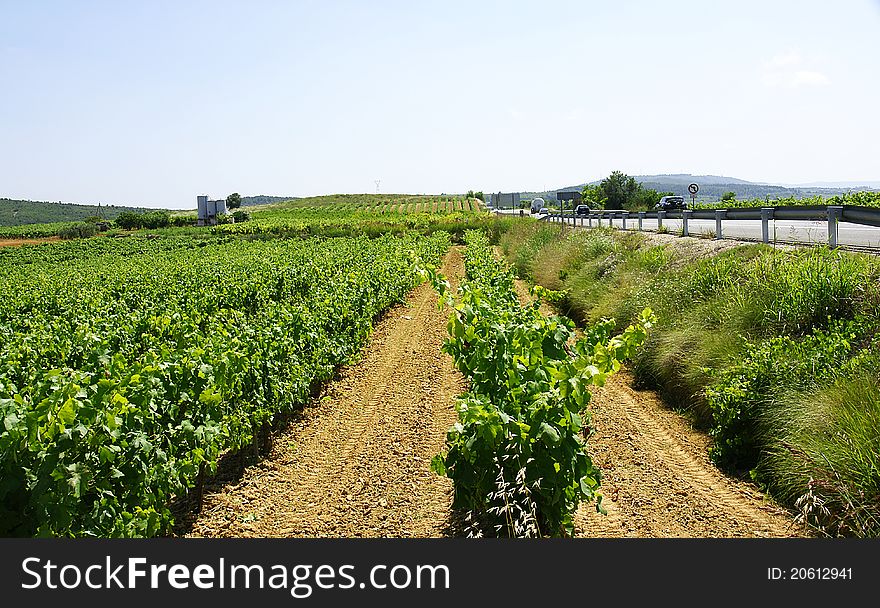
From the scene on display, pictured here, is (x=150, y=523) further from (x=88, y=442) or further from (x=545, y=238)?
(x=545, y=238)

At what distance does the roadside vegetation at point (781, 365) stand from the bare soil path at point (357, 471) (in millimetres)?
2873

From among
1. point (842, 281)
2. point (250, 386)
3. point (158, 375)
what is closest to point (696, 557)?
point (158, 375)

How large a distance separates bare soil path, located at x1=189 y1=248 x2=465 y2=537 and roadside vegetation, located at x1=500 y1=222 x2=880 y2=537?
113 inches

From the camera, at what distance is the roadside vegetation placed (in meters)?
5.46

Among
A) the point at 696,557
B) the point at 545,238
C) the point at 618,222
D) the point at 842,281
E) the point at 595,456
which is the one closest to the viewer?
the point at 696,557

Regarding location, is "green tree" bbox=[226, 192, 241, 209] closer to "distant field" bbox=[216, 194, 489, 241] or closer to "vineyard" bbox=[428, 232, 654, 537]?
"distant field" bbox=[216, 194, 489, 241]

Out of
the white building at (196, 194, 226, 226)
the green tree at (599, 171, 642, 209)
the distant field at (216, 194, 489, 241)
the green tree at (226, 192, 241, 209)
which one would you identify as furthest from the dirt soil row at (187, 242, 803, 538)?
the green tree at (226, 192, 241, 209)

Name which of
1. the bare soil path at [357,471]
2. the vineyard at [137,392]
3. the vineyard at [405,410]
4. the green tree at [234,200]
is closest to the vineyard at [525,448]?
the vineyard at [405,410]

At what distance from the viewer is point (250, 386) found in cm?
779

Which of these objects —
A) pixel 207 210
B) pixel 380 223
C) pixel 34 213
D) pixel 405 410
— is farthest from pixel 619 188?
pixel 34 213

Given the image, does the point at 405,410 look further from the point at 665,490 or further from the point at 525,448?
the point at 525,448

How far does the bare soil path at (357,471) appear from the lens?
20.2 ft

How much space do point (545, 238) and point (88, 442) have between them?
26.3m

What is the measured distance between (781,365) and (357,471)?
443cm
